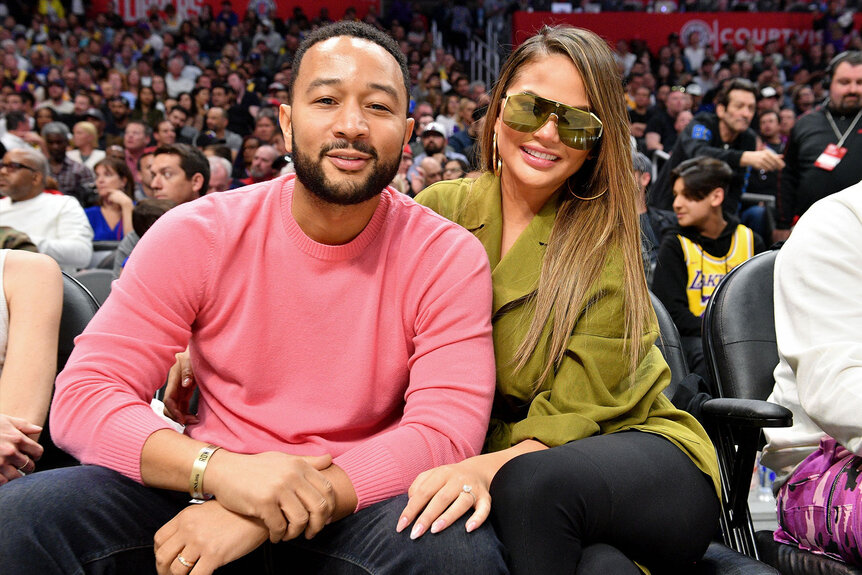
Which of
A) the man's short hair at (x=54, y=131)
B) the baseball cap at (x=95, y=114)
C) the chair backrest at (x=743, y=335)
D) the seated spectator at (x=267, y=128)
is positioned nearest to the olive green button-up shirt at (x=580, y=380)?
the chair backrest at (x=743, y=335)

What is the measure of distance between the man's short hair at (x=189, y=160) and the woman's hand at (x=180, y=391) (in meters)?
2.73

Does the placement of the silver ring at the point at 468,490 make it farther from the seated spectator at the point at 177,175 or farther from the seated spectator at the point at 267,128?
the seated spectator at the point at 267,128

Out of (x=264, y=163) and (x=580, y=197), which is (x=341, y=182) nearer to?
(x=580, y=197)

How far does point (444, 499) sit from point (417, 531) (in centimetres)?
8

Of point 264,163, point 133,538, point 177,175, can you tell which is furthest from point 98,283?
point 264,163

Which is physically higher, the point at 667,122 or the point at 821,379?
the point at 821,379

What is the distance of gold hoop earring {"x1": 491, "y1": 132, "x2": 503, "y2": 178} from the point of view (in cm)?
209

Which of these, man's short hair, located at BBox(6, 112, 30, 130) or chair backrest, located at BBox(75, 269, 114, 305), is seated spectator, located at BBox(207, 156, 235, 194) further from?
man's short hair, located at BBox(6, 112, 30, 130)

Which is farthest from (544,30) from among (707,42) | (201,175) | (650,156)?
(707,42)

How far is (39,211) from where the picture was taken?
505 cm

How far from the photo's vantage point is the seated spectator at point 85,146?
7902 mm

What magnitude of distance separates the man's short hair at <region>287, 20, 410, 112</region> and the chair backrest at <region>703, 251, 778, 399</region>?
1.00 m

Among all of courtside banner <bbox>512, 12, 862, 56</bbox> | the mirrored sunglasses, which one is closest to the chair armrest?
the mirrored sunglasses

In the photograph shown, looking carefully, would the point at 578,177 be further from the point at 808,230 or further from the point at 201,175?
the point at 201,175
